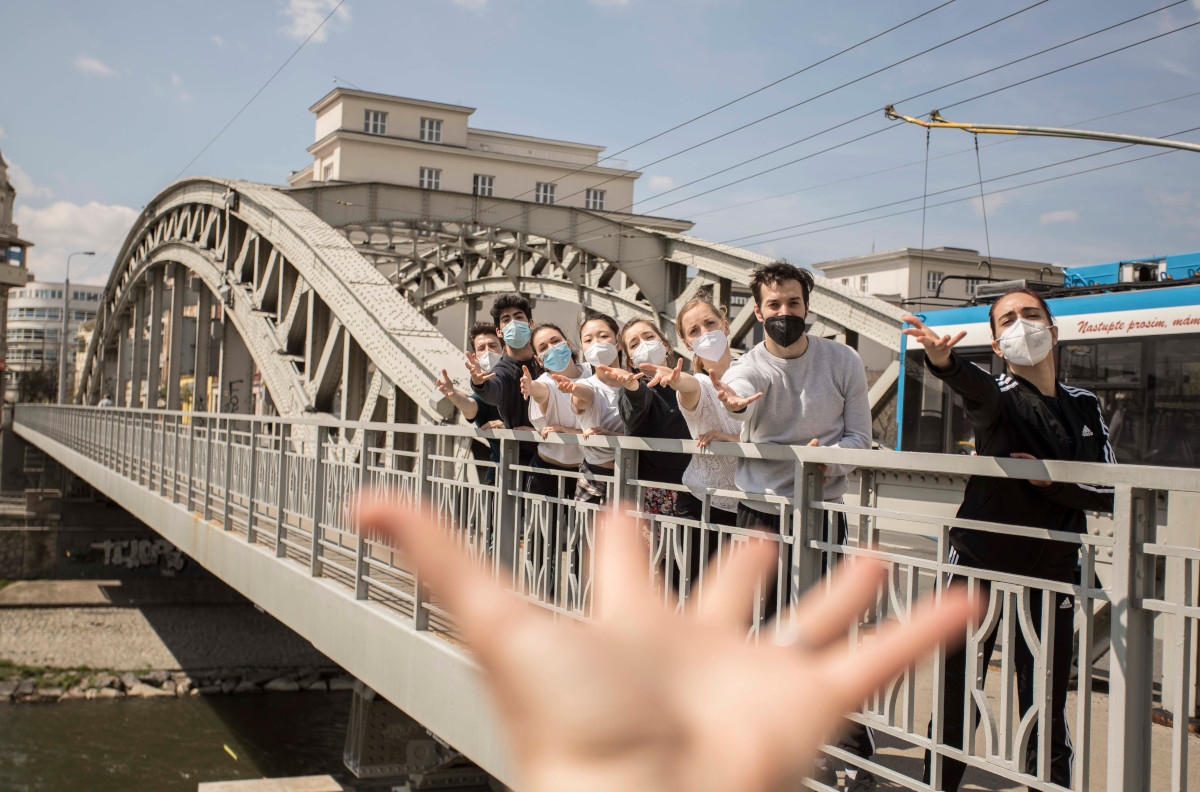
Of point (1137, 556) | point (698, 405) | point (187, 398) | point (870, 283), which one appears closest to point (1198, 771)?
Answer: point (1137, 556)

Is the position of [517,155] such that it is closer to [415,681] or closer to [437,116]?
[437,116]

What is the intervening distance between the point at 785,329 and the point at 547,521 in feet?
5.45

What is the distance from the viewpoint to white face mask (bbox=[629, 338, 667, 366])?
4277 mm

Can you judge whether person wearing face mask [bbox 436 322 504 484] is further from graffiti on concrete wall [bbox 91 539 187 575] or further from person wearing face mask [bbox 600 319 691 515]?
graffiti on concrete wall [bbox 91 539 187 575]

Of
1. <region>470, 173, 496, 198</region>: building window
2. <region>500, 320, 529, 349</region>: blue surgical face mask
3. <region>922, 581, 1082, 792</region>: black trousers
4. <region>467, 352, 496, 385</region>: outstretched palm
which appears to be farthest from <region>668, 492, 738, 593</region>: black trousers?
<region>470, 173, 496, 198</region>: building window

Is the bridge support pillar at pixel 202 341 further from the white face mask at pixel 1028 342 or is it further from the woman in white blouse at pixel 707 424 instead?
the white face mask at pixel 1028 342

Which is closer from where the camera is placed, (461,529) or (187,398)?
(461,529)

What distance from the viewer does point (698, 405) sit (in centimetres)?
392

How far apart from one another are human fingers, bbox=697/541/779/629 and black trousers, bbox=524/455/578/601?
3.77 m

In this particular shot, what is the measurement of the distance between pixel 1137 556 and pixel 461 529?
12.2 ft

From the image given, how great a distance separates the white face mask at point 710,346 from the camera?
12.9 feet

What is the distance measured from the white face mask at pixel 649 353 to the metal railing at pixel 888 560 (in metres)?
0.39

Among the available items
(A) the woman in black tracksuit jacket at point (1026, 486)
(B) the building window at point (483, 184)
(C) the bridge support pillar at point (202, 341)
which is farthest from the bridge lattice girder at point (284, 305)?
(B) the building window at point (483, 184)

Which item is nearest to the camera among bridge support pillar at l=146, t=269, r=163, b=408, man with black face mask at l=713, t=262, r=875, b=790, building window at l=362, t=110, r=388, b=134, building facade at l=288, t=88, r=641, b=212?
man with black face mask at l=713, t=262, r=875, b=790
